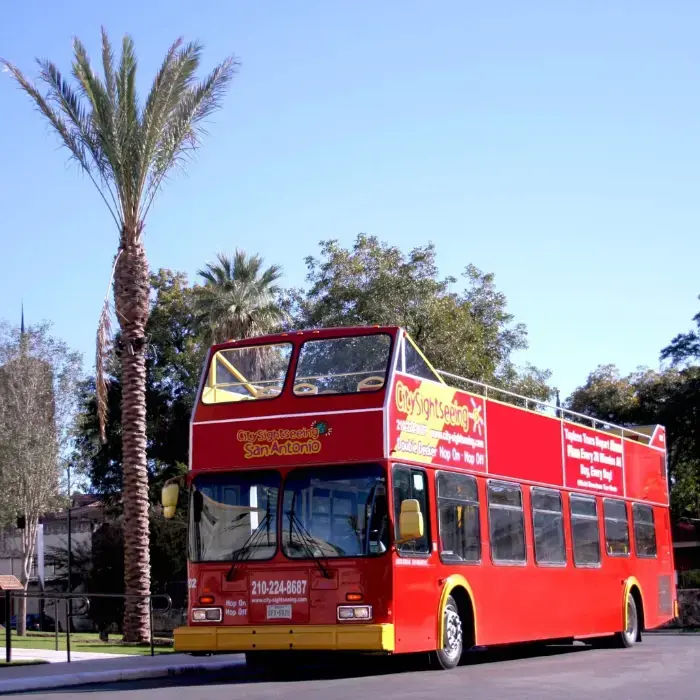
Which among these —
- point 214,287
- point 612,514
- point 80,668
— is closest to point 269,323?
point 214,287

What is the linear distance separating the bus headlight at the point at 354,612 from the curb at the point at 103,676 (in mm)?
3429

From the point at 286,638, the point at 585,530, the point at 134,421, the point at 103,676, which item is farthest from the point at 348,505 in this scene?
the point at 134,421

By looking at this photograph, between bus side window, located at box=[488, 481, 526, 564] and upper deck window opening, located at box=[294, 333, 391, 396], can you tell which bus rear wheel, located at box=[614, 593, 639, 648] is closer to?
bus side window, located at box=[488, 481, 526, 564]

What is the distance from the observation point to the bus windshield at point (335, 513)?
14023 mm

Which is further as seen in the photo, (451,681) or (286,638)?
(286,638)

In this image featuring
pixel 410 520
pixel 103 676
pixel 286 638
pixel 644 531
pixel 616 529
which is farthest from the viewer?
pixel 644 531

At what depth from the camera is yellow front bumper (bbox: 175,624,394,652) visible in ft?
44.6

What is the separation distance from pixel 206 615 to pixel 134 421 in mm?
12279

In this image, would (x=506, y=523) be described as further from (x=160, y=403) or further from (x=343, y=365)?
(x=160, y=403)

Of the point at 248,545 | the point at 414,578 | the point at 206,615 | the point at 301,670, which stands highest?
the point at 248,545

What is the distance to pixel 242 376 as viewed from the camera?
53.0 feet

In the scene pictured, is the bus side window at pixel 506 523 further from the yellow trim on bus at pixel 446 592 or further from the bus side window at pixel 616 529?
the bus side window at pixel 616 529

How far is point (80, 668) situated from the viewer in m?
16.4

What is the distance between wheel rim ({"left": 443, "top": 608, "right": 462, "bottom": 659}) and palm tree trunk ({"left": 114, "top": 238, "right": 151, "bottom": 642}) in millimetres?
12166
